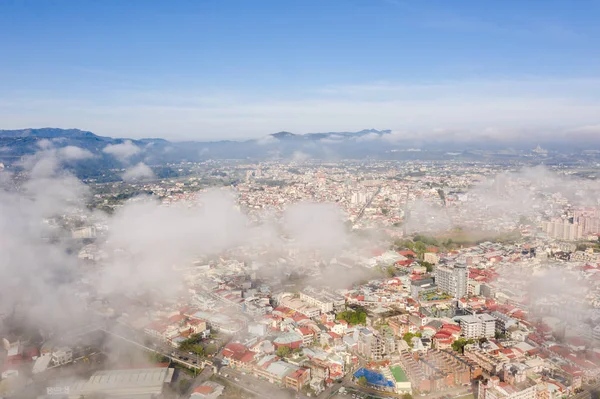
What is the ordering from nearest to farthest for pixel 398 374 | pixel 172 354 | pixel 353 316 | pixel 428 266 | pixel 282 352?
pixel 398 374
pixel 282 352
pixel 172 354
pixel 353 316
pixel 428 266

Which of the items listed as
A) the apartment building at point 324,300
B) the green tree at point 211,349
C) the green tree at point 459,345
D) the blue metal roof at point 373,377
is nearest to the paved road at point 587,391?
the green tree at point 459,345

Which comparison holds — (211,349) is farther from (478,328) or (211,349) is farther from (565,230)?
(565,230)

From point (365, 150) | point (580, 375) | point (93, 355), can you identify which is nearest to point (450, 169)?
point (365, 150)

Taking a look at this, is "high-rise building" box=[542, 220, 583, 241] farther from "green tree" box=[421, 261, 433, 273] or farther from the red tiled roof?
the red tiled roof

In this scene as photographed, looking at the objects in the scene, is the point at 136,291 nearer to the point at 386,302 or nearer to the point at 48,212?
the point at 48,212

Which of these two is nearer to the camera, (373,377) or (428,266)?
(373,377)

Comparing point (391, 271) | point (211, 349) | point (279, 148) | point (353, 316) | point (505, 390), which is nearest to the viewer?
point (505, 390)

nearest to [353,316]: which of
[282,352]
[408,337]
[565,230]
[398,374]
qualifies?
[408,337]
